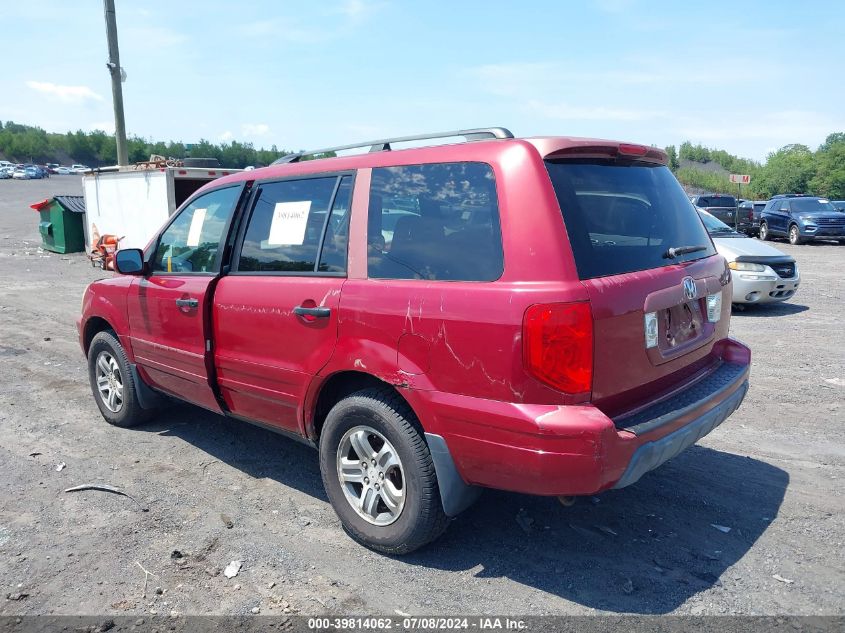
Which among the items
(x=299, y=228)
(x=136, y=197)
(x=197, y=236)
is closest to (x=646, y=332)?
(x=299, y=228)

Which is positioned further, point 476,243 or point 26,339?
point 26,339

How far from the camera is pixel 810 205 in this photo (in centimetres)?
2267

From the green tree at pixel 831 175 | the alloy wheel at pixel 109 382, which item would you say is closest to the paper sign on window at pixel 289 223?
the alloy wheel at pixel 109 382

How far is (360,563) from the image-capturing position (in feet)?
10.9

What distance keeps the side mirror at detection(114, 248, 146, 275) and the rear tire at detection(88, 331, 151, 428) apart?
2.32ft

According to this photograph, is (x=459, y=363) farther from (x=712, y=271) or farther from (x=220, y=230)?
(x=220, y=230)

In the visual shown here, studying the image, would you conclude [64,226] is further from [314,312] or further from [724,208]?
[724,208]

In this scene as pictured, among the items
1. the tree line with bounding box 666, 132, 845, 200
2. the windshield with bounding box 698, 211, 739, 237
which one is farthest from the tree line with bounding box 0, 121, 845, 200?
the windshield with bounding box 698, 211, 739, 237

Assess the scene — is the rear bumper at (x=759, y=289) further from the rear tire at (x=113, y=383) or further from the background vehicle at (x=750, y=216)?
the background vehicle at (x=750, y=216)

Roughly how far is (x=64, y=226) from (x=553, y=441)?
19.4 meters

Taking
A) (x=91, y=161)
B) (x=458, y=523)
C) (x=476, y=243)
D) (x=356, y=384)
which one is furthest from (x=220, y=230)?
(x=91, y=161)

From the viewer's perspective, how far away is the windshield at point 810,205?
2239 centimetres

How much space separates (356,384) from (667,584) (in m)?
1.74

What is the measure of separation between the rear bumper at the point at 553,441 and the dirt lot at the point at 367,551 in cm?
60
